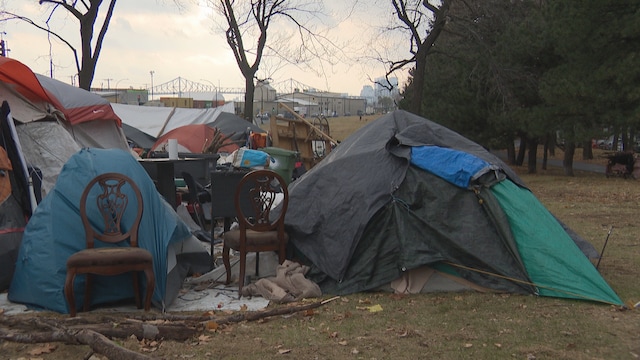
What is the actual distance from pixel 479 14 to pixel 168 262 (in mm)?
17209

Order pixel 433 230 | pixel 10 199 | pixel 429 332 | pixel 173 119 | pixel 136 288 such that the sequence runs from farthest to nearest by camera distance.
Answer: pixel 173 119 → pixel 10 199 → pixel 433 230 → pixel 136 288 → pixel 429 332

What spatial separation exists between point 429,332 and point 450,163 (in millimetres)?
2111

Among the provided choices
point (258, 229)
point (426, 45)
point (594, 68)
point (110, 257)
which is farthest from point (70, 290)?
point (594, 68)

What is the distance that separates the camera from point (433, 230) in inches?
234

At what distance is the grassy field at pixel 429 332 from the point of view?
4238 mm

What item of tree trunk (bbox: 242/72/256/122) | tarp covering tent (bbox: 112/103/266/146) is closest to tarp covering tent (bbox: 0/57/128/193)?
tarp covering tent (bbox: 112/103/266/146)

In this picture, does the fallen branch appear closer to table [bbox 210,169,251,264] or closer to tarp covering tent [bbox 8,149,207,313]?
tarp covering tent [bbox 8,149,207,313]

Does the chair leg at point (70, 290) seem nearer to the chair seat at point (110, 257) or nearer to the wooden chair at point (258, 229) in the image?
the chair seat at point (110, 257)

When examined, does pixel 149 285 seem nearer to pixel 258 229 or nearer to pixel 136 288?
pixel 136 288

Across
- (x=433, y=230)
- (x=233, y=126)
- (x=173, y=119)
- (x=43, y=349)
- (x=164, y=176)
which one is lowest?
(x=43, y=349)

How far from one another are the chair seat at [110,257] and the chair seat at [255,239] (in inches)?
41.0

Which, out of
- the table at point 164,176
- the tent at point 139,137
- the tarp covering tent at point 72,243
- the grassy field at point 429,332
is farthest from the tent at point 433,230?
the tent at point 139,137

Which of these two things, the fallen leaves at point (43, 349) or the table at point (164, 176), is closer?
the fallen leaves at point (43, 349)

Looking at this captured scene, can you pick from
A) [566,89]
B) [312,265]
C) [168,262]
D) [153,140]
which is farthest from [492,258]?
[153,140]
